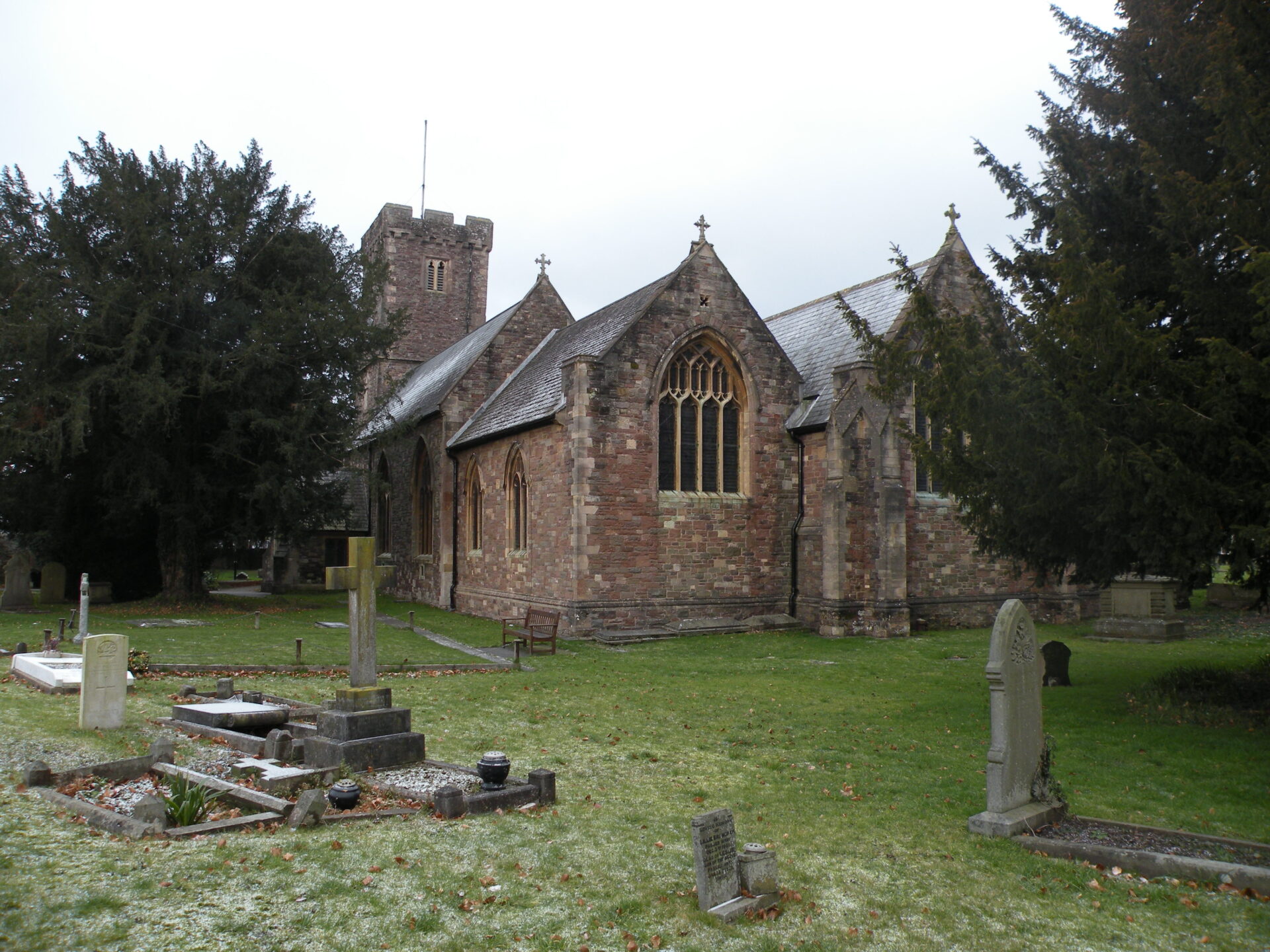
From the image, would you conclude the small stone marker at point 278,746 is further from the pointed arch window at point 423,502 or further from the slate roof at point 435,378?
the pointed arch window at point 423,502

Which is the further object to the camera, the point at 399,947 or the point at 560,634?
the point at 560,634

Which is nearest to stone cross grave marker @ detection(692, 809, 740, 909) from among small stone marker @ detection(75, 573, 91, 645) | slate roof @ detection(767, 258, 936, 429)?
small stone marker @ detection(75, 573, 91, 645)

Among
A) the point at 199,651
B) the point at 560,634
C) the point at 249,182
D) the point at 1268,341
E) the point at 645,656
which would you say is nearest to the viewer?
the point at 1268,341

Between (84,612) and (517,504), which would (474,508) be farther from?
(84,612)

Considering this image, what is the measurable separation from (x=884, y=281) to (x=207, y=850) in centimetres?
2335

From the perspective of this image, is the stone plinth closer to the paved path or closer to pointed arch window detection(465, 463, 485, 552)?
the paved path

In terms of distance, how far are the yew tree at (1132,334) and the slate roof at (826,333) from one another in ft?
29.9

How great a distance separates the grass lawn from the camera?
5.34 m

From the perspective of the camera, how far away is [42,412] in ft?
80.7

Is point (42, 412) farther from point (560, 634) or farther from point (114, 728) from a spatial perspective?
point (114, 728)

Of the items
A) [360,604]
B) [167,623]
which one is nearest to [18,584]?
[167,623]

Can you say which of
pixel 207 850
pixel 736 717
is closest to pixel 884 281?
pixel 736 717

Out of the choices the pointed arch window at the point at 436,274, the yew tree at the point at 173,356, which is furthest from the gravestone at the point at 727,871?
the pointed arch window at the point at 436,274

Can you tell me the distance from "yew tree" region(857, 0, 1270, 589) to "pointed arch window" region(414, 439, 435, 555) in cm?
2081
